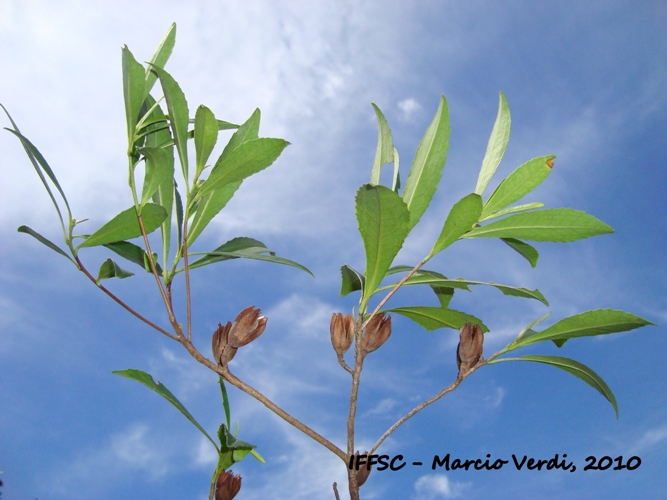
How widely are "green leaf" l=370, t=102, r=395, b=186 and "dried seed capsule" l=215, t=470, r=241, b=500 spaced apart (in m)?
0.81

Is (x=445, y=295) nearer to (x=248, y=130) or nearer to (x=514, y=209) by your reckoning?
(x=514, y=209)

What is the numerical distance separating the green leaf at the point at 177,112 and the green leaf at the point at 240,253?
0.23 metres

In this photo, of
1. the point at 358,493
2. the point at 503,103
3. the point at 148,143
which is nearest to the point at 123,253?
the point at 148,143

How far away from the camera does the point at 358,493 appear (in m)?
1.26

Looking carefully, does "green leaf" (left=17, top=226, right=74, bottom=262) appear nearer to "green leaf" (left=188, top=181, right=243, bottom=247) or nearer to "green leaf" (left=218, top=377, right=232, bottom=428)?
"green leaf" (left=188, top=181, right=243, bottom=247)

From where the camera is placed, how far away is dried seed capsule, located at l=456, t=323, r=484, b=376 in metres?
1.31

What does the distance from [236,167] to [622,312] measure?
3.00ft

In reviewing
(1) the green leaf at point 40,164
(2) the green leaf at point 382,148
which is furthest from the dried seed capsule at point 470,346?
(1) the green leaf at point 40,164

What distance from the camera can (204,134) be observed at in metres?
1.31

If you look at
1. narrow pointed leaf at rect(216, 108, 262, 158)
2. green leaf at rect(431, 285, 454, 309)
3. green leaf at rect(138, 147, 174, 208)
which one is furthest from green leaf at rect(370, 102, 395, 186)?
green leaf at rect(138, 147, 174, 208)

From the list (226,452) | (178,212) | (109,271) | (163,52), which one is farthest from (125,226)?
(226,452)

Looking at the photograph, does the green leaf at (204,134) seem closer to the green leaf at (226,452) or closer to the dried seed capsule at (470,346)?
the green leaf at (226,452)

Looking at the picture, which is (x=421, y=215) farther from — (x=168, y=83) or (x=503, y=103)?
(x=168, y=83)

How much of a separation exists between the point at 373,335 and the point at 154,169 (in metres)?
0.65
